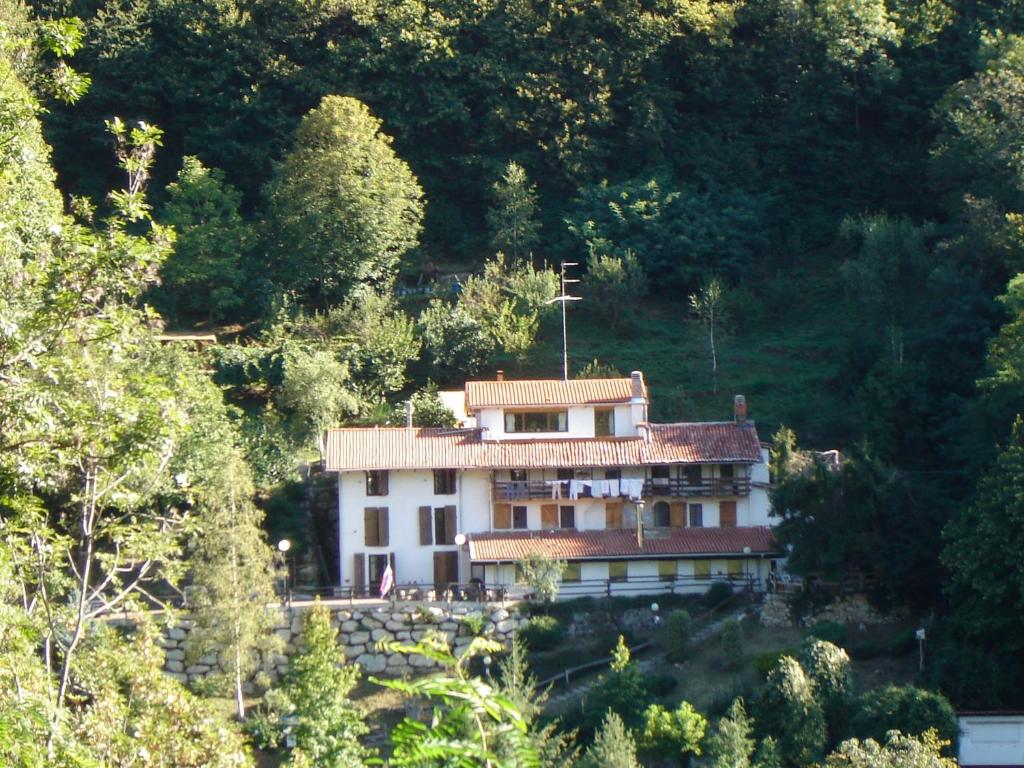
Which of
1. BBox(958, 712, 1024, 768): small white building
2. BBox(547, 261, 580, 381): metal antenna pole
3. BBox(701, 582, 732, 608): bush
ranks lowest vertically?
BBox(958, 712, 1024, 768): small white building

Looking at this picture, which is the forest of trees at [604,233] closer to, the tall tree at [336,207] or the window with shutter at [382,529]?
the tall tree at [336,207]

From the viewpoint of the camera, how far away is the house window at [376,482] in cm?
4203

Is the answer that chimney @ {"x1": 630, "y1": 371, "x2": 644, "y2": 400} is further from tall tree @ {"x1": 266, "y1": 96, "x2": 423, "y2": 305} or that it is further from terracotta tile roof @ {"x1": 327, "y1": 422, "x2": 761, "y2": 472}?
tall tree @ {"x1": 266, "y1": 96, "x2": 423, "y2": 305}

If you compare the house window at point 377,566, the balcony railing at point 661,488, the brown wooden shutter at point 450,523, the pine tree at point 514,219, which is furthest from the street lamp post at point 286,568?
the pine tree at point 514,219

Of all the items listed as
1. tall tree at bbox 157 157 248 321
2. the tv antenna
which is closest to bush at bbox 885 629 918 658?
the tv antenna

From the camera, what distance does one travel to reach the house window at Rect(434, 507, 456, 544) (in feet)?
139

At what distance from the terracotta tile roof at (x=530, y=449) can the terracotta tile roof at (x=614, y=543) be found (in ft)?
5.73

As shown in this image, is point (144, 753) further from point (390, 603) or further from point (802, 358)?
point (802, 358)

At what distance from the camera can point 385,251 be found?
170ft

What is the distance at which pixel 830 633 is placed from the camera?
35.6m

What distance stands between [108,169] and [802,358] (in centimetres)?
2542

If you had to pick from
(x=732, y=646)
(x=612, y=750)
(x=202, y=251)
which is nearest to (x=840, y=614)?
(x=732, y=646)

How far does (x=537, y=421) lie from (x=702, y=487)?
4636 millimetres

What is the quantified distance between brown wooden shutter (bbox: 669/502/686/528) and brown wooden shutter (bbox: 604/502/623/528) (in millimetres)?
1289
